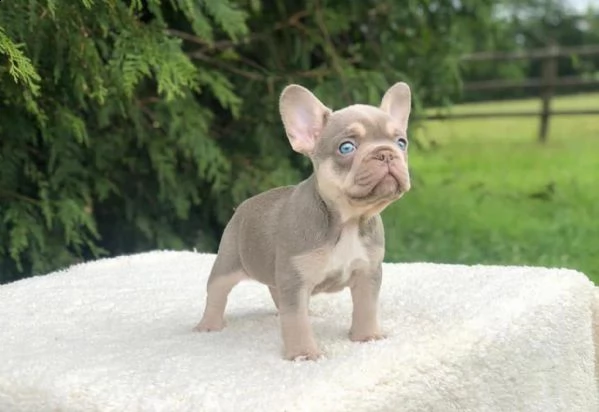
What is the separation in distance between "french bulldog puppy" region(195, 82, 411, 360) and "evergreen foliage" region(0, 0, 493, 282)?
712mm

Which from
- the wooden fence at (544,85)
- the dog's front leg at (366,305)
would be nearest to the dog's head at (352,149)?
the dog's front leg at (366,305)

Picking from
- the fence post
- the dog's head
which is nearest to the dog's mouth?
the dog's head

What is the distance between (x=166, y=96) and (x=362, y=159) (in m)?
1.54

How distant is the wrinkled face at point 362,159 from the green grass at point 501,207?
74.9 inches

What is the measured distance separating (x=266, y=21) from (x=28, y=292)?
1844 mm

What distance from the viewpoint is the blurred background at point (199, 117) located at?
254cm

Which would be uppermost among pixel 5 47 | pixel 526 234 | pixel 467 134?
pixel 5 47

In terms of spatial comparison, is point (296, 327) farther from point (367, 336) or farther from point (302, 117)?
point (302, 117)

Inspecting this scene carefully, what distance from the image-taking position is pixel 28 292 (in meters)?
2.13

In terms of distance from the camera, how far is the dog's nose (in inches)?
59.5

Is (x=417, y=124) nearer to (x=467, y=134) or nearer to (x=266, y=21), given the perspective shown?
(x=266, y=21)

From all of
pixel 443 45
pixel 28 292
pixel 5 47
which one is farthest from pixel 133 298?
pixel 443 45

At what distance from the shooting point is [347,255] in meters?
1.62

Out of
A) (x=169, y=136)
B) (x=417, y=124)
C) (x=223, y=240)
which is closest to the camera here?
(x=223, y=240)
